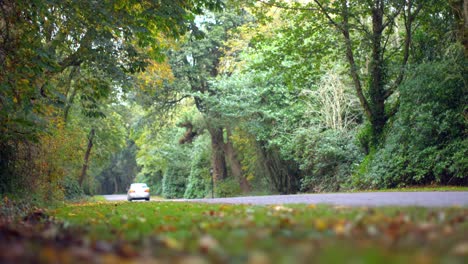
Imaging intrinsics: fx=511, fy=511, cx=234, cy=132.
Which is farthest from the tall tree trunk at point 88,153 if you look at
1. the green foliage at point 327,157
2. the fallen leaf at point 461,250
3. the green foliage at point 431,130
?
the fallen leaf at point 461,250

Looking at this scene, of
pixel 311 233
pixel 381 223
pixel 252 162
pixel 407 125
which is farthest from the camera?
pixel 252 162

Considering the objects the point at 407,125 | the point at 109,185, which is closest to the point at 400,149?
the point at 407,125

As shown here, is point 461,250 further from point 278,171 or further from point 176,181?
point 176,181

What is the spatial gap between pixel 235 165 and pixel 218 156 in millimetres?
2340

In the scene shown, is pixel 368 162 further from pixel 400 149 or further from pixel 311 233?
pixel 311 233

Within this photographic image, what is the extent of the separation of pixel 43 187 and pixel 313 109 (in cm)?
1622

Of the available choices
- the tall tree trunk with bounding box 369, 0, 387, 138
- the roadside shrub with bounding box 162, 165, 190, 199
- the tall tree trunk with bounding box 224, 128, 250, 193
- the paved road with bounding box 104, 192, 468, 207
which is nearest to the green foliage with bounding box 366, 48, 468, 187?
the tall tree trunk with bounding box 369, 0, 387, 138

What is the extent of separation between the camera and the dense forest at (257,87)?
499 inches

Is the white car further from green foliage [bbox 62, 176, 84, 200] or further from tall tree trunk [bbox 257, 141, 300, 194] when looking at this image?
tall tree trunk [bbox 257, 141, 300, 194]

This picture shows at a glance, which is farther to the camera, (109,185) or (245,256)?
(109,185)

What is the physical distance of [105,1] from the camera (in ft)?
42.2

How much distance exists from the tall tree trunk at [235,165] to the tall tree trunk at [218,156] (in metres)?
0.72

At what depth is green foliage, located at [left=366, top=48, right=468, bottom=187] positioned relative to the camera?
18.0 metres

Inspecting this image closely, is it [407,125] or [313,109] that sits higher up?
[313,109]
